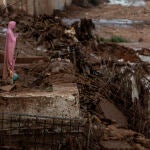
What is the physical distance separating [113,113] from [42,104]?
1.57 meters

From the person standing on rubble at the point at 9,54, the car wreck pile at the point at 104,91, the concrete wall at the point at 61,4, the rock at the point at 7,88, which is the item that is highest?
the person standing on rubble at the point at 9,54

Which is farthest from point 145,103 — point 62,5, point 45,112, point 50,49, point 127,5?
point 127,5

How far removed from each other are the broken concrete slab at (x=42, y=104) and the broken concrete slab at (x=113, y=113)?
1.06 metres

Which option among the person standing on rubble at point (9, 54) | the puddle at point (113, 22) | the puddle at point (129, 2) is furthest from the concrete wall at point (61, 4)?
the person standing on rubble at point (9, 54)

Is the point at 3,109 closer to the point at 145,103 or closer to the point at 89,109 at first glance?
the point at 89,109

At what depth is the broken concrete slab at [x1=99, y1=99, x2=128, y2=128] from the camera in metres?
7.71

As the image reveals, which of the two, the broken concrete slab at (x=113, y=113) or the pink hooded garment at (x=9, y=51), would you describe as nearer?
the pink hooded garment at (x=9, y=51)

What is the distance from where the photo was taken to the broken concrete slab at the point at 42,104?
6.72 meters

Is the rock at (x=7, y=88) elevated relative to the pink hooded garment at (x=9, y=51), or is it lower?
lower

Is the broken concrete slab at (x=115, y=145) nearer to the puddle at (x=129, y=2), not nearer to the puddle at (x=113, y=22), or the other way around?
the puddle at (x=113, y=22)

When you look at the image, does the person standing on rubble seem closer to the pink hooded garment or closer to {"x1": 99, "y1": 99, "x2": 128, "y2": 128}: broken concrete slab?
the pink hooded garment

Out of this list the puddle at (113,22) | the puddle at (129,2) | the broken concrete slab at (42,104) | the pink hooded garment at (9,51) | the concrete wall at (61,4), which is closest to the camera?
the broken concrete slab at (42,104)

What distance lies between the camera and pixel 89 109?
24.7 feet

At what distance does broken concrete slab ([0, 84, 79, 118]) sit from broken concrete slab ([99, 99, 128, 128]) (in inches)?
41.8
